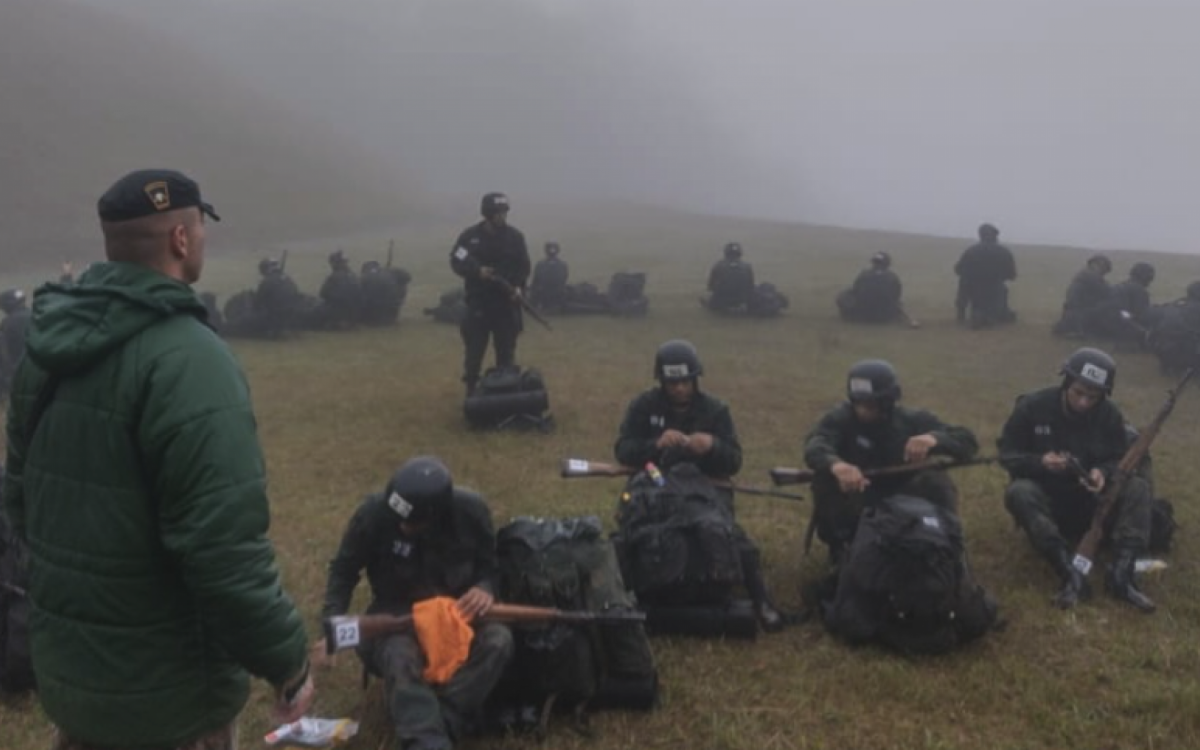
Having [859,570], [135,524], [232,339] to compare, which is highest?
[135,524]

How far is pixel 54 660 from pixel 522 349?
16744mm

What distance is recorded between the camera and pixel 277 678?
11.3 ft

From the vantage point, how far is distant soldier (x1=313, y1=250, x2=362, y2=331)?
22.4m

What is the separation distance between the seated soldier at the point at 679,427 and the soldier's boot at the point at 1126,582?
2.89 meters

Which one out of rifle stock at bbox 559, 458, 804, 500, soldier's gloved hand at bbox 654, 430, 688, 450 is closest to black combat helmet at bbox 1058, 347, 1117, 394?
rifle stock at bbox 559, 458, 804, 500

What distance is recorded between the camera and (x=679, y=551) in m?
7.14

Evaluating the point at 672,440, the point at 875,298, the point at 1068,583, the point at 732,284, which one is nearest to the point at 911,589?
the point at 1068,583

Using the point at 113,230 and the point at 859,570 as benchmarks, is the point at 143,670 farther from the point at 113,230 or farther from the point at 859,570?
the point at 859,570

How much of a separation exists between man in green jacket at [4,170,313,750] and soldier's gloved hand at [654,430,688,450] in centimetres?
525

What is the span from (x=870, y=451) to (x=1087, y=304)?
1422cm

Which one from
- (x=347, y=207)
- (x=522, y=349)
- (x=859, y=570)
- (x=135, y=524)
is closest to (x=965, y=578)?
(x=859, y=570)

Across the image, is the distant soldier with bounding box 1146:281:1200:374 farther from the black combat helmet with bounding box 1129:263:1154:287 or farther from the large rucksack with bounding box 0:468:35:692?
the large rucksack with bounding box 0:468:35:692

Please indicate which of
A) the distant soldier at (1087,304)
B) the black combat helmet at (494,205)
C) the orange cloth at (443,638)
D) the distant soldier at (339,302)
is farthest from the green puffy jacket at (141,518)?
the distant soldier at (1087,304)

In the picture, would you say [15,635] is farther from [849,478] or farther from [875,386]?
[875,386]
